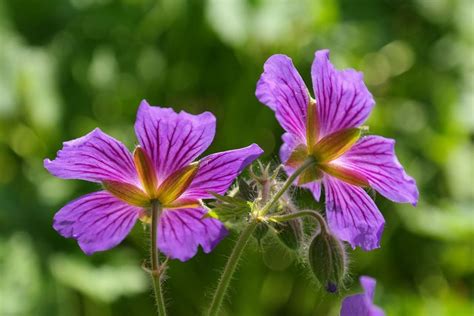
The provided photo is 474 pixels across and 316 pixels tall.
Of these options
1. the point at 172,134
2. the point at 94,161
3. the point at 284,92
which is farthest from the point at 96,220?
the point at 284,92

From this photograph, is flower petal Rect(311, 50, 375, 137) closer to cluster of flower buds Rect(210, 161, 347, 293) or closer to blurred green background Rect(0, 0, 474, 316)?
cluster of flower buds Rect(210, 161, 347, 293)

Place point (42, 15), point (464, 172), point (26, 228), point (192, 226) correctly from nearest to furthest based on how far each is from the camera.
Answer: point (192, 226)
point (26, 228)
point (464, 172)
point (42, 15)

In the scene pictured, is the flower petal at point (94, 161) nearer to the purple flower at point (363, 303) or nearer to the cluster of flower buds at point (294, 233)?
the cluster of flower buds at point (294, 233)

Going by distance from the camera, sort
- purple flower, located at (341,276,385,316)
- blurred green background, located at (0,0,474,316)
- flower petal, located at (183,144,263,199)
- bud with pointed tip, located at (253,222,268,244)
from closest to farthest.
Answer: purple flower, located at (341,276,385,316) → flower petal, located at (183,144,263,199) → bud with pointed tip, located at (253,222,268,244) → blurred green background, located at (0,0,474,316)

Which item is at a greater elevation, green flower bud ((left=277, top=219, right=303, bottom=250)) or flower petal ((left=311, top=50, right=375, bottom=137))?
flower petal ((left=311, top=50, right=375, bottom=137))

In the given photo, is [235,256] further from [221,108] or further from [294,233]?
[221,108]

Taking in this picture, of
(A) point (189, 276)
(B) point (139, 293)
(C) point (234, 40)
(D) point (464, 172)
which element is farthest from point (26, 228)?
(D) point (464, 172)

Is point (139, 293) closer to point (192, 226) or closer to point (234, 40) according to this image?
point (234, 40)

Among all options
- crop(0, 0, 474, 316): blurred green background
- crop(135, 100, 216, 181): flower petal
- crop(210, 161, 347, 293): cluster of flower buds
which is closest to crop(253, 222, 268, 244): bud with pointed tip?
crop(210, 161, 347, 293): cluster of flower buds
